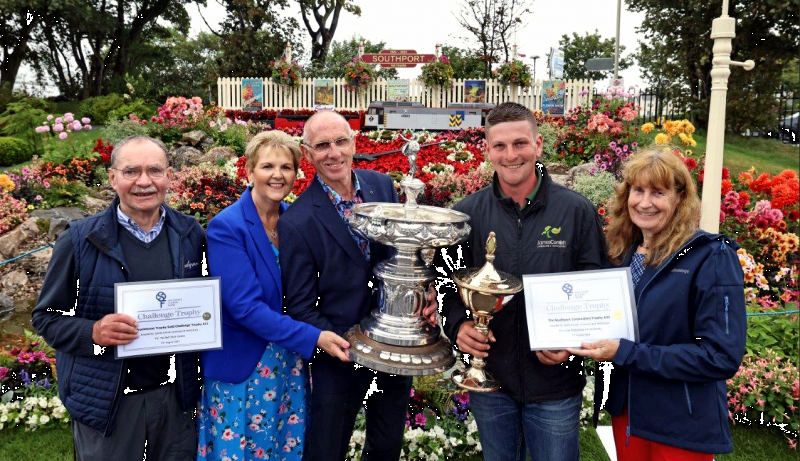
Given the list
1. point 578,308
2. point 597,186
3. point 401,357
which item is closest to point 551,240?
point 578,308

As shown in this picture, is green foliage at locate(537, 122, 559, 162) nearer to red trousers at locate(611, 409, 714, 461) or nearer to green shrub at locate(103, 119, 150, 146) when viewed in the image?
red trousers at locate(611, 409, 714, 461)

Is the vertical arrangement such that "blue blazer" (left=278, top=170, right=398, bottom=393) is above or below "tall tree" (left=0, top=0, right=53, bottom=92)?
below

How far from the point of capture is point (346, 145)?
2311 millimetres

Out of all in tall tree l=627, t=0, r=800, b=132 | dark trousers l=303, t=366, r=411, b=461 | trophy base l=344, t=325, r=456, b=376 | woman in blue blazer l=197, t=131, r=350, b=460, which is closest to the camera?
trophy base l=344, t=325, r=456, b=376

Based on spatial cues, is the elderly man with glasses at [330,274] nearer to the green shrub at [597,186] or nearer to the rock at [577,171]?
the green shrub at [597,186]

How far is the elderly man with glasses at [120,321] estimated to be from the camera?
2014mm

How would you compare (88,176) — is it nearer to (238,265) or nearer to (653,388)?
(238,265)

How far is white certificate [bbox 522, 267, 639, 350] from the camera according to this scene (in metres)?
1.93

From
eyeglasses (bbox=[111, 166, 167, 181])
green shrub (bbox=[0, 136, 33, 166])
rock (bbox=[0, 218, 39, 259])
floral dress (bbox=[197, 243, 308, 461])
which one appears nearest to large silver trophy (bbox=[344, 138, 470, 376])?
floral dress (bbox=[197, 243, 308, 461])

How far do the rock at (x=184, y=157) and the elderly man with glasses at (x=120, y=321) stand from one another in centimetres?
830

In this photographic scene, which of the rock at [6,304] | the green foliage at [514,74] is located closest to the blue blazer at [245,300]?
the rock at [6,304]

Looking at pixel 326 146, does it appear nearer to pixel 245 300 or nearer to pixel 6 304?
pixel 245 300

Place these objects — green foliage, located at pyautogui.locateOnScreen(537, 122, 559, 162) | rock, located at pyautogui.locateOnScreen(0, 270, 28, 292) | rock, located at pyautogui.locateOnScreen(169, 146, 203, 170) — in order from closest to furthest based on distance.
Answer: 1. rock, located at pyautogui.locateOnScreen(0, 270, 28, 292)
2. green foliage, located at pyautogui.locateOnScreen(537, 122, 559, 162)
3. rock, located at pyautogui.locateOnScreen(169, 146, 203, 170)

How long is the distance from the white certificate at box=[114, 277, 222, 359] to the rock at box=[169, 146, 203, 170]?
848cm
